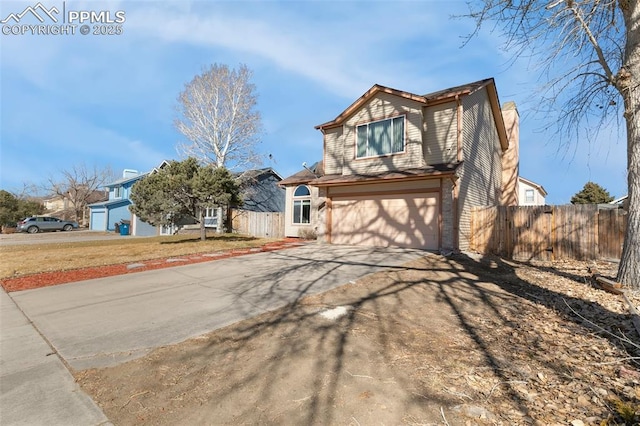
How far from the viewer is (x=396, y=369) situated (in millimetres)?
3342

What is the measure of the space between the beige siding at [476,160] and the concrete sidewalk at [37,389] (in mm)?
11377

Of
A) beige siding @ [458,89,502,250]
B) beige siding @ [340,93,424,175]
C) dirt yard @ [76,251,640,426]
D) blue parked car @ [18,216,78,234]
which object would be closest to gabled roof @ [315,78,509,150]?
beige siding @ [340,93,424,175]

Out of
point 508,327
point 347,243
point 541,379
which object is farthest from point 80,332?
point 347,243

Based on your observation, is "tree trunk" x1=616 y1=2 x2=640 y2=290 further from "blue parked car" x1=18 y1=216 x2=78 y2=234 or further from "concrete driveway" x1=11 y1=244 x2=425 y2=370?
"blue parked car" x1=18 y1=216 x2=78 y2=234

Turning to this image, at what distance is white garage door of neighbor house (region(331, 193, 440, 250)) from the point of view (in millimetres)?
12121

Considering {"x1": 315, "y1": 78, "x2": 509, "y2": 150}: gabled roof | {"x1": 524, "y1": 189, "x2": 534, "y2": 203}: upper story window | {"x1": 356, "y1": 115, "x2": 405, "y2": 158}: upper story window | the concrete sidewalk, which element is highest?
{"x1": 315, "y1": 78, "x2": 509, "y2": 150}: gabled roof

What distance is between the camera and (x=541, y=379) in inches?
122

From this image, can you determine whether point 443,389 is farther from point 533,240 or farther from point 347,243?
point 347,243

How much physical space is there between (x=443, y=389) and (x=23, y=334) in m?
6.04

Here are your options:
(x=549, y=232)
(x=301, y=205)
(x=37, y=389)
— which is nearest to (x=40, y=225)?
(x=301, y=205)

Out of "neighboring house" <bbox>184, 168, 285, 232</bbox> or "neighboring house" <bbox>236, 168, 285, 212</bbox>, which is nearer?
"neighboring house" <bbox>184, 168, 285, 232</bbox>

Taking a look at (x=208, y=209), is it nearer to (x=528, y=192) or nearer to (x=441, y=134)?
(x=441, y=134)

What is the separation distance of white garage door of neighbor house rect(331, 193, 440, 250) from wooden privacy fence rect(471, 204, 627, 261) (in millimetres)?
2108

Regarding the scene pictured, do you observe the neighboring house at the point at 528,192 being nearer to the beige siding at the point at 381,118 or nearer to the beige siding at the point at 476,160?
the beige siding at the point at 476,160
